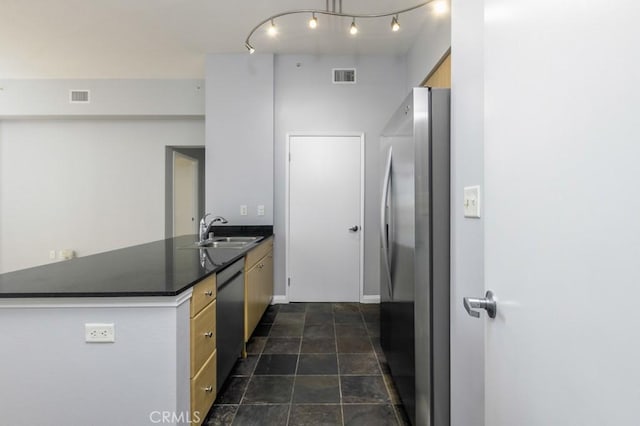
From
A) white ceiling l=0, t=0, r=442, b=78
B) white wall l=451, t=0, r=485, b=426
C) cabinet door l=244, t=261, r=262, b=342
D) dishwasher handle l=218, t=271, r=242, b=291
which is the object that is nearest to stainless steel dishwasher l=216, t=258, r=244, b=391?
dishwasher handle l=218, t=271, r=242, b=291

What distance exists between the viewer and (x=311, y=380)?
2.03 metres

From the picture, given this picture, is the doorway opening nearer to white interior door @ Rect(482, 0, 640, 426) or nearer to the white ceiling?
the white ceiling

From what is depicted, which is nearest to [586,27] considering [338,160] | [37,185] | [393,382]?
[393,382]

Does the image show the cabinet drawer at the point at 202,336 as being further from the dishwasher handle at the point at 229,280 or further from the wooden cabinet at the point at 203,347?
the dishwasher handle at the point at 229,280

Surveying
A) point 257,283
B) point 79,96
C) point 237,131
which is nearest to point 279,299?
point 257,283

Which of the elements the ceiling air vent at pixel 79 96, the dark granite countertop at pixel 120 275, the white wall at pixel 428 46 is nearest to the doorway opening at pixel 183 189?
the ceiling air vent at pixel 79 96

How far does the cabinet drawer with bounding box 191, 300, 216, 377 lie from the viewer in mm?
1366

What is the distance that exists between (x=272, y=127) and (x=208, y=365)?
9.13ft

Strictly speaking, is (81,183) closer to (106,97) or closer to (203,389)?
(106,97)

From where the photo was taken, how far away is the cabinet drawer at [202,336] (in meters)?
1.37

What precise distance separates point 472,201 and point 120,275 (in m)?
1.63

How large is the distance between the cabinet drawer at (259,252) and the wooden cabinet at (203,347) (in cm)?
80

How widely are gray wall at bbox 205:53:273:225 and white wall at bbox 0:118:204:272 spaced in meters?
1.23

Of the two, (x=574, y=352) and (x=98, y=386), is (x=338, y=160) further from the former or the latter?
(x=574, y=352)
